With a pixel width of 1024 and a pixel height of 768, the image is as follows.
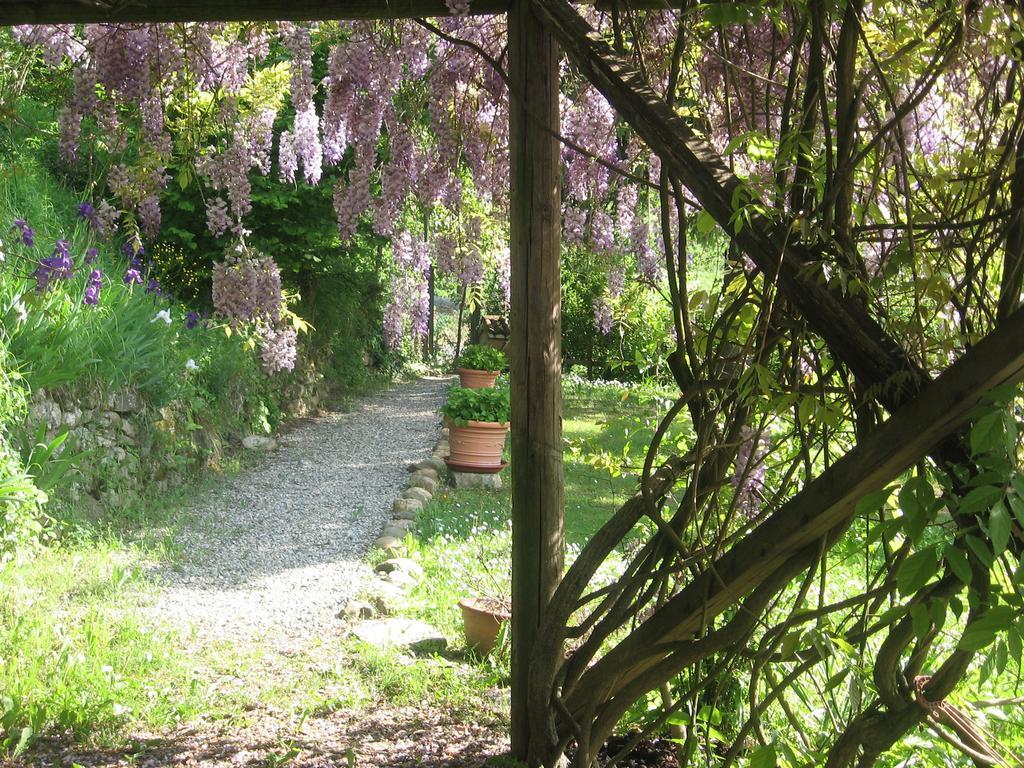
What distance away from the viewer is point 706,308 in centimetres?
187

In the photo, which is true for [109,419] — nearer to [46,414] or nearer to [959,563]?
[46,414]

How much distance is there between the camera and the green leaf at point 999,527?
3.79 ft

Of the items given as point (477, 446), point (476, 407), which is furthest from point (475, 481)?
point (476, 407)

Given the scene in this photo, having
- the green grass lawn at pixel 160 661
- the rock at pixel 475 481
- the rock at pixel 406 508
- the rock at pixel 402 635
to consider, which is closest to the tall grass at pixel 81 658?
the green grass lawn at pixel 160 661

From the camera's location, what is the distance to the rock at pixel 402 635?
360 cm

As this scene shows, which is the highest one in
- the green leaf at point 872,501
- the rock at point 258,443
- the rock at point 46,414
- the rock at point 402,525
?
the green leaf at point 872,501

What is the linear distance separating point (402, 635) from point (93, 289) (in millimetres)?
2776

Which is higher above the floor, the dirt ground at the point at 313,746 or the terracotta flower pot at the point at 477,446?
the terracotta flower pot at the point at 477,446

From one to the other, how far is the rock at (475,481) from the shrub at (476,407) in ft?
1.16

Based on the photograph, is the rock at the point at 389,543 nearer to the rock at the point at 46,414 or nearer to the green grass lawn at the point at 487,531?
the green grass lawn at the point at 487,531

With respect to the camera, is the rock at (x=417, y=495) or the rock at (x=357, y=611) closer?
the rock at (x=357, y=611)

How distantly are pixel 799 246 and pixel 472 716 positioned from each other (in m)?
1.96

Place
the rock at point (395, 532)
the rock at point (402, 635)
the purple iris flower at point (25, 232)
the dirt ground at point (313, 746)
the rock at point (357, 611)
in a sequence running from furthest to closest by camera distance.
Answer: the rock at point (395, 532), the purple iris flower at point (25, 232), the rock at point (357, 611), the rock at point (402, 635), the dirt ground at point (313, 746)

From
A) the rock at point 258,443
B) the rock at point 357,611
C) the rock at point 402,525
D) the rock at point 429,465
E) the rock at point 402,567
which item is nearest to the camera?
the rock at point 357,611
